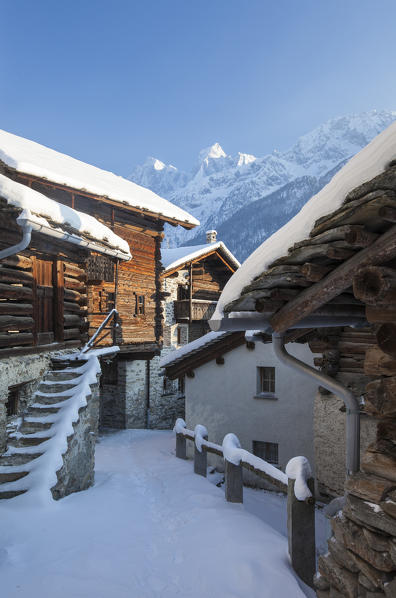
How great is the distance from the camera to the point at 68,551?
4.23 m

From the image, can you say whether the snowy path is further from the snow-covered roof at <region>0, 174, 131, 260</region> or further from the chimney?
the chimney

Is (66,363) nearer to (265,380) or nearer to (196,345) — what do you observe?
(196,345)

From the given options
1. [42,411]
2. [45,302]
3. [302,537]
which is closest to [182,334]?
[45,302]

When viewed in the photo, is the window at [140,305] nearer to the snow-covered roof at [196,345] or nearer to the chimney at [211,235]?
the snow-covered roof at [196,345]

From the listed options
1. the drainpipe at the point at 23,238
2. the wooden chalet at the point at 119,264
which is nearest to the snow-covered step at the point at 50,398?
the drainpipe at the point at 23,238

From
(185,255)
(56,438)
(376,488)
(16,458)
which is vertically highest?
(185,255)

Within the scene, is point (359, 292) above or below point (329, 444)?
above

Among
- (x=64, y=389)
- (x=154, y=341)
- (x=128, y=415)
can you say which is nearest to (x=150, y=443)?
→ (x=128, y=415)

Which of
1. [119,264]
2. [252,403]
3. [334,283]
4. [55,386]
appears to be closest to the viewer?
[334,283]

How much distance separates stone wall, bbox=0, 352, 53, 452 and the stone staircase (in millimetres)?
165

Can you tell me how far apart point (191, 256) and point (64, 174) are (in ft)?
24.8

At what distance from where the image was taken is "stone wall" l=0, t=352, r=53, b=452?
245 inches

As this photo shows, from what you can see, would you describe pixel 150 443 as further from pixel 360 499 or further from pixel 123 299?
pixel 360 499

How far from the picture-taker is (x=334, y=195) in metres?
2.33
